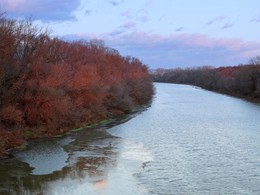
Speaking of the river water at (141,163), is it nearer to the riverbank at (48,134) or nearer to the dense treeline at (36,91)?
the riverbank at (48,134)

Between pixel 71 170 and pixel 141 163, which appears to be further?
pixel 141 163

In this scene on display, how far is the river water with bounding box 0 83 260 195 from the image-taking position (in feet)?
60.2

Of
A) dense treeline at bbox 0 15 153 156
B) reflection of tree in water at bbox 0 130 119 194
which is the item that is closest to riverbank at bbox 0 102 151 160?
dense treeline at bbox 0 15 153 156

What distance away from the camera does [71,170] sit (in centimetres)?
2177

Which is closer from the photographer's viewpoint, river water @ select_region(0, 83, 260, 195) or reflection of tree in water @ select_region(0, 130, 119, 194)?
river water @ select_region(0, 83, 260, 195)

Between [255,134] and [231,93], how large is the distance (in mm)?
65593

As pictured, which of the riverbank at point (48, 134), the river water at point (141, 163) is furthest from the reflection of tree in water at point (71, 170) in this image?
the riverbank at point (48, 134)

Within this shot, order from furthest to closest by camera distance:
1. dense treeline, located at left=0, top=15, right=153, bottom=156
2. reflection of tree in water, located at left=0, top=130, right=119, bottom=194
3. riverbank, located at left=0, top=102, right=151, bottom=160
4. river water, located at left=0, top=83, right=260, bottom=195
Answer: dense treeline, located at left=0, top=15, right=153, bottom=156, riverbank, located at left=0, top=102, right=151, bottom=160, reflection of tree in water, located at left=0, top=130, right=119, bottom=194, river water, located at left=0, top=83, right=260, bottom=195

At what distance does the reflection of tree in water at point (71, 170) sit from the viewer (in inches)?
742

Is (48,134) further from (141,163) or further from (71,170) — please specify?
(141,163)

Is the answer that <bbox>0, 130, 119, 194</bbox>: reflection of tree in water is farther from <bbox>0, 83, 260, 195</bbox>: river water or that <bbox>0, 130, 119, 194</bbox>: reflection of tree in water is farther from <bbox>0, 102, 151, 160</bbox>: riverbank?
<bbox>0, 102, 151, 160</bbox>: riverbank

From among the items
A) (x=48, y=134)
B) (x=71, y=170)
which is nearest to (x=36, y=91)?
(x=48, y=134)

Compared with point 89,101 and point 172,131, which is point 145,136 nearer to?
point 172,131

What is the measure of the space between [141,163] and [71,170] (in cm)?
417
